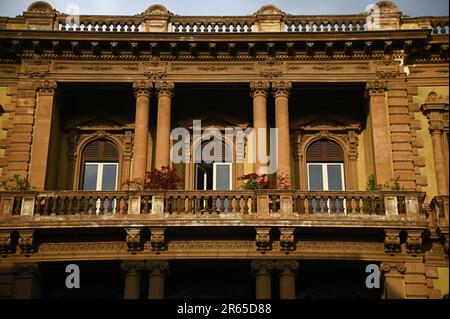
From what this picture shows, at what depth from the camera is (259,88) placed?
26.1m

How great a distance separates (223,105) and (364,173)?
17.1 ft

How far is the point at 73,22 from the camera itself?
27141 mm

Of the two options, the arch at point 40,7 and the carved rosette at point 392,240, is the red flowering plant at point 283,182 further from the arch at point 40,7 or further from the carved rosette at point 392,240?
the arch at point 40,7

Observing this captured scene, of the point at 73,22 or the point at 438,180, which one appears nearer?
the point at 438,180

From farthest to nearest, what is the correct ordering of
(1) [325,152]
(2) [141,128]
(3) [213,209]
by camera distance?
(1) [325,152], (2) [141,128], (3) [213,209]

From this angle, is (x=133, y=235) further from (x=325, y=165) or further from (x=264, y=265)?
(x=325, y=165)

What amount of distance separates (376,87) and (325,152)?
272 centimetres

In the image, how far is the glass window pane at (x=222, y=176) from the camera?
26500 mm

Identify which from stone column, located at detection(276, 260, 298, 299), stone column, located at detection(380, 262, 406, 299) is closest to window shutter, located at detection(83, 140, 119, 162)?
stone column, located at detection(276, 260, 298, 299)

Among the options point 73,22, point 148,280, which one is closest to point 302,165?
point 148,280

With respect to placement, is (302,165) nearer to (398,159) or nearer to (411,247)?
(398,159)

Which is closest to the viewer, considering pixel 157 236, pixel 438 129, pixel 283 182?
pixel 157 236

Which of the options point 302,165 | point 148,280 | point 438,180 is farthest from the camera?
point 302,165

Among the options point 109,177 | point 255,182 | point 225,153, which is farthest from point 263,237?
point 109,177
